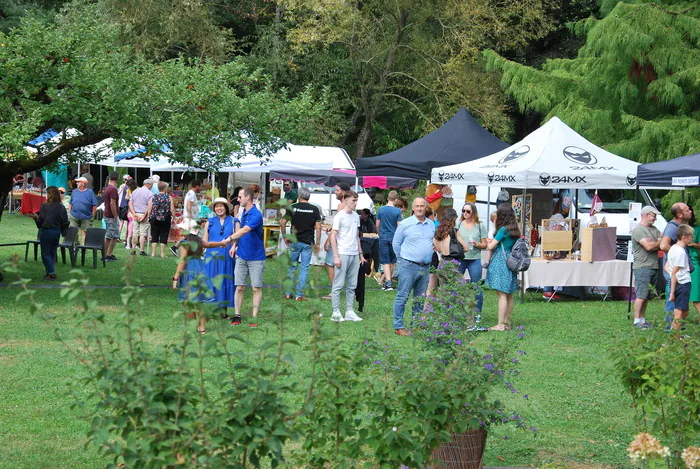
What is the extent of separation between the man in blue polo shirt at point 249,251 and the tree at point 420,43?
1839cm

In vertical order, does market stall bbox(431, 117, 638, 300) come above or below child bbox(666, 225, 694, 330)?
above

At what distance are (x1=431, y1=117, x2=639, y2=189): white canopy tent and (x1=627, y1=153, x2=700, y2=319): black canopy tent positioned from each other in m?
1.67

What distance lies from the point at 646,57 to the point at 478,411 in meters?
17.7

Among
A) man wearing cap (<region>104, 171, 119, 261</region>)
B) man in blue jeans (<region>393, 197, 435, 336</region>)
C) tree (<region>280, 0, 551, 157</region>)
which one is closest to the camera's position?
man in blue jeans (<region>393, 197, 435, 336</region>)

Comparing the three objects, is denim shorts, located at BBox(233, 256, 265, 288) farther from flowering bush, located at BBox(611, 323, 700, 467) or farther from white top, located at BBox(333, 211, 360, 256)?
flowering bush, located at BBox(611, 323, 700, 467)

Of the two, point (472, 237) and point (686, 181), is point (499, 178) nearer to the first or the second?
point (472, 237)

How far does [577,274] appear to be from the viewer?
14117mm

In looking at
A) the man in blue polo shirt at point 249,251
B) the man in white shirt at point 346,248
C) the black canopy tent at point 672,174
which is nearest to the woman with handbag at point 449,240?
the man in white shirt at point 346,248

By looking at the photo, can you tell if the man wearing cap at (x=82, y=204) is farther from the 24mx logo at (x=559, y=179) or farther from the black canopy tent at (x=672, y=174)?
the black canopy tent at (x=672, y=174)

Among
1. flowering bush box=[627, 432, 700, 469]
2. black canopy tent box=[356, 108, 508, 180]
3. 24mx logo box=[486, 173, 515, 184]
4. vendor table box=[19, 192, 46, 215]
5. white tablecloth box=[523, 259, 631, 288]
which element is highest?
black canopy tent box=[356, 108, 508, 180]

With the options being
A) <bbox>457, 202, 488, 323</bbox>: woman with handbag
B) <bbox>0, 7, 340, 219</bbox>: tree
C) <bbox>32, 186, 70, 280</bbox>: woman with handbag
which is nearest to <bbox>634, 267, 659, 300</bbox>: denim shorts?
<bbox>457, 202, 488, 323</bbox>: woman with handbag

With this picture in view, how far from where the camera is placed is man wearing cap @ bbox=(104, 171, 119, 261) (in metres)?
18.8

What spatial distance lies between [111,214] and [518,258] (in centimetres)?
1058

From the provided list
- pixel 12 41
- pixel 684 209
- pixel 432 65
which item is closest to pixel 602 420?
pixel 684 209
